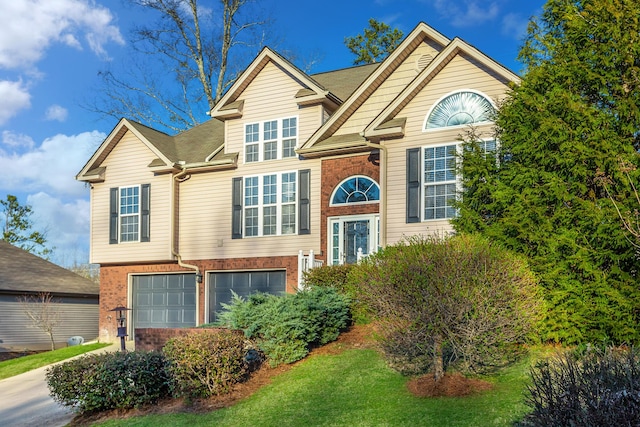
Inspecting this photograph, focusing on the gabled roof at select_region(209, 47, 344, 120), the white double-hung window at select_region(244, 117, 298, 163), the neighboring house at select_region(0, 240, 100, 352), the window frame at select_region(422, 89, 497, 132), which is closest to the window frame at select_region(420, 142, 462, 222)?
the window frame at select_region(422, 89, 497, 132)

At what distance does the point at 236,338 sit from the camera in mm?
11078

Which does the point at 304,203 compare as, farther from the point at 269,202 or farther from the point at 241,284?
the point at 241,284

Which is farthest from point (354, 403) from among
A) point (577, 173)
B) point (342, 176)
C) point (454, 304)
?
point (342, 176)

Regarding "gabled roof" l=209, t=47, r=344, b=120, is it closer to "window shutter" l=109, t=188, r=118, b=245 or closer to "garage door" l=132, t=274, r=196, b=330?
"window shutter" l=109, t=188, r=118, b=245

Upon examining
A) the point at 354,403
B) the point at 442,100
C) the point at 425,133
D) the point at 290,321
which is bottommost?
the point at 354,403

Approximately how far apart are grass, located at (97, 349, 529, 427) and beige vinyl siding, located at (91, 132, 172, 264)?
995cm

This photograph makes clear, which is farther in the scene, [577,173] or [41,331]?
[41,331]

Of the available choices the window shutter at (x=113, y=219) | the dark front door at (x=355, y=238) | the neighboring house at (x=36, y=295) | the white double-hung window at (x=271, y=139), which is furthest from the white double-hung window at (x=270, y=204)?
the neighboring house at (x=36, y=295)

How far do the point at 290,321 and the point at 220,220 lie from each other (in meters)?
8.18

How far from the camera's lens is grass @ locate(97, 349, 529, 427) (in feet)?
26.0

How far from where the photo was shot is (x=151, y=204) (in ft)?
65.8

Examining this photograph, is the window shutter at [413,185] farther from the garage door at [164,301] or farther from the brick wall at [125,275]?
the garage door at [164,301]

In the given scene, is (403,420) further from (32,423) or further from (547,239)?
(32,423)

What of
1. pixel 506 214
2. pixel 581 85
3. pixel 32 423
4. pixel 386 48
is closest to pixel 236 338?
pixel 32 423
